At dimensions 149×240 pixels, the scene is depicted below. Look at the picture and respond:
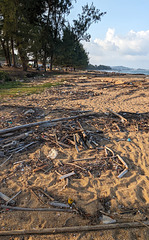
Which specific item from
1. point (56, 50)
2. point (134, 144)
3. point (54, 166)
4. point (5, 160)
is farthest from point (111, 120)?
point (56, 50)

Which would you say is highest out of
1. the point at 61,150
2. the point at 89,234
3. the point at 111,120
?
the point at 111,120

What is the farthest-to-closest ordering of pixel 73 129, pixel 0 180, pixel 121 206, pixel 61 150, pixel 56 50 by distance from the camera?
pixel 56 50
pixel 73 129
pixel 61 150
pixel 0 180
pixel 121 206

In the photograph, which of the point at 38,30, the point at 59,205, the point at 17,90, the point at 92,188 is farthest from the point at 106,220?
the point at 38,30

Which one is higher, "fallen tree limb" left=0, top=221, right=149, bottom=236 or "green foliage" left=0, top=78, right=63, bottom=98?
"green foliage" left=0, top=78, right=63, bottom=98

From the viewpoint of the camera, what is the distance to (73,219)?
2.58 m

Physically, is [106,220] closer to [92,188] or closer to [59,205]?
[92,188]

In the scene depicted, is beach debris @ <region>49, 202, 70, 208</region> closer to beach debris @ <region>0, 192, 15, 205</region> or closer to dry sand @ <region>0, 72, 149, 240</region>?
dry sand @ <region>0, 72, 149, 240</region>

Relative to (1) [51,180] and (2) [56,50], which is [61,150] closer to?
(1) [51,180]

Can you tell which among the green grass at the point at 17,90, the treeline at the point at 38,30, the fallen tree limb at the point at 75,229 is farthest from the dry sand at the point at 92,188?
the treeline at the point at 38,30

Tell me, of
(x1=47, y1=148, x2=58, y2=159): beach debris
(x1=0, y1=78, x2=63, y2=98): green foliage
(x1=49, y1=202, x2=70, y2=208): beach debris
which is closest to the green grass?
(x1=0, y1=78, x2=63, y2=98): green foliage

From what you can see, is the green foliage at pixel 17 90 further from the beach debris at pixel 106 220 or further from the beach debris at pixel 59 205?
the beach debris at pixel 106 220

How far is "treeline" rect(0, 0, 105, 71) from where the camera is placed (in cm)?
2091

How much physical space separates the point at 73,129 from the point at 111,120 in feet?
6.57

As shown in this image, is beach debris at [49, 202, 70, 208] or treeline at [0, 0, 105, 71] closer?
beach debris at [49, 202, 70, 208]
